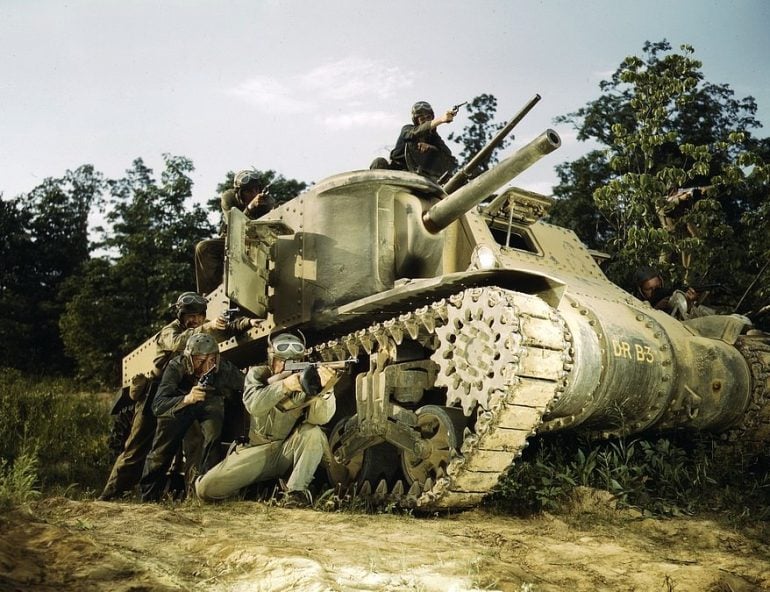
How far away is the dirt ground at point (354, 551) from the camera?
121 inches

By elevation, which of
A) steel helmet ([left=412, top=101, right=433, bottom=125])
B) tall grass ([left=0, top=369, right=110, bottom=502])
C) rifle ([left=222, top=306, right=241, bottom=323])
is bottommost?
tall grass ([left=0, top=369, right=110, bottom=502])

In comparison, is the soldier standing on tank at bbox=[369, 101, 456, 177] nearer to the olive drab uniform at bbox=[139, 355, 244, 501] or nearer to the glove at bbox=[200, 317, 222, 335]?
the glove at bbox=[200, 317, 222, 335]

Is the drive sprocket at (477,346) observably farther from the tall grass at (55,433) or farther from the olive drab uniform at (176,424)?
the tall grass at (55,433)

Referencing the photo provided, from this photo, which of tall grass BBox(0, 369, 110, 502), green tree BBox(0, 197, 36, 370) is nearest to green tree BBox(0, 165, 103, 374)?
green tree BBox(0, 197, 36, 370)

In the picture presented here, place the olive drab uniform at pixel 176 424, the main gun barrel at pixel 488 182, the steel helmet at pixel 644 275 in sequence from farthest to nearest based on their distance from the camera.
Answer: the steel helmet at pixel 644 275 < the olive drab uniform at pixel 176 424 < the main gun barrel at pixel 488 182

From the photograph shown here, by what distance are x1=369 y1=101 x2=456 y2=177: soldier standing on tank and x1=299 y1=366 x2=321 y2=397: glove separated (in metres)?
3.22

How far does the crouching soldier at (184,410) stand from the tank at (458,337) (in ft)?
1.81

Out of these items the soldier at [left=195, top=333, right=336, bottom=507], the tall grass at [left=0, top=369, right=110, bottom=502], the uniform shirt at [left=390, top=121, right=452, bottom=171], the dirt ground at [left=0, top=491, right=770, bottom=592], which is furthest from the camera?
the tall grass at [left=0, top=369, right=110, bottom=502]

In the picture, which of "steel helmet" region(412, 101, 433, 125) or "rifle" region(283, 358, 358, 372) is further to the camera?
"steel helmet" region(412, 101, 433, 125)

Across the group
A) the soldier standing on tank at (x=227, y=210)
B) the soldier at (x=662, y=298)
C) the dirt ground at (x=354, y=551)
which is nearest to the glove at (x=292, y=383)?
the dirt ground at (x=354, y=551)

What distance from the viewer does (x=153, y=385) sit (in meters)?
7.88

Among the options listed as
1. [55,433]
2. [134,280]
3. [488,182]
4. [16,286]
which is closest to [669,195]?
[488,182]

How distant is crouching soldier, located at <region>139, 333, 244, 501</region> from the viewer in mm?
6605

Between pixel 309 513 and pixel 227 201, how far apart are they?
4235 millimetres
